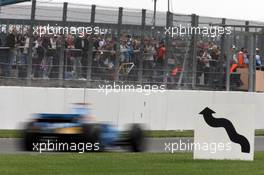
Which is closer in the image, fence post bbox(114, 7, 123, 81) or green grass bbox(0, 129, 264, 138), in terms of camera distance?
green grass bbox(0, 129, 264, 138)

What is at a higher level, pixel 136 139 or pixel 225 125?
pixel 225 125

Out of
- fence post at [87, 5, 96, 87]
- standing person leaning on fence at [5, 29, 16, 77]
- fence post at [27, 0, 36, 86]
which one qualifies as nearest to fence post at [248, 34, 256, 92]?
fence post at [87, 5, 96, 87]

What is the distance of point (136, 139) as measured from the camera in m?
16.0

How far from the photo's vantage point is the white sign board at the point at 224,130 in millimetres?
13016

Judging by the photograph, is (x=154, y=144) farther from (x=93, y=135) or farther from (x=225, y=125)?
(x=225, y=125)

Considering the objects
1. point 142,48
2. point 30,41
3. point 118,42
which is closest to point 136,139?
point 30,41

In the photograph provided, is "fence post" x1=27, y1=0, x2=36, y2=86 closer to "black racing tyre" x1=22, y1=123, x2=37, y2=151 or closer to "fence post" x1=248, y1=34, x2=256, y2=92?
"black racing tyre" x1=22, y1=123, x2=37, y2=151

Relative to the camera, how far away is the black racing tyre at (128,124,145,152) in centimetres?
→ 1595

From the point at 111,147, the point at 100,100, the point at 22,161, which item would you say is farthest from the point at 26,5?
the point at 22,161

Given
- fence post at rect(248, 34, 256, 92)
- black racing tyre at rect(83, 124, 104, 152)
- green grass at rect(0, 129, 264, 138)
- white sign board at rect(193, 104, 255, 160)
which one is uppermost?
fence post at rect(248, 34, 256, 92)

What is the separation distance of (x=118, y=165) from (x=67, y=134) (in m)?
3.23

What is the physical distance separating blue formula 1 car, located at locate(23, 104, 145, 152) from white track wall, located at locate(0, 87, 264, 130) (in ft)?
17.3

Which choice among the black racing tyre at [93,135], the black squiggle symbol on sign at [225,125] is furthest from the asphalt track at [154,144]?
the black squiggle symbol on sign at [225,125]

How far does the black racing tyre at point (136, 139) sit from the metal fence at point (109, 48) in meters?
6.80
